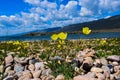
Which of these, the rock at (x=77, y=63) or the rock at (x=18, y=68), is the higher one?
the rock at (x=77, y=63)

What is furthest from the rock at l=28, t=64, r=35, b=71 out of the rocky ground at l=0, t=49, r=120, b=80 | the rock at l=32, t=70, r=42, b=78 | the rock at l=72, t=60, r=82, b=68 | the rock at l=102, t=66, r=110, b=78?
the rock at l=102, t=66, r=110, b=78

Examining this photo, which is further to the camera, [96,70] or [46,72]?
[46,72]

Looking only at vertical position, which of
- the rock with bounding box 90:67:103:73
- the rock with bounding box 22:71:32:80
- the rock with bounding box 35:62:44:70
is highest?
the rock with bounding box 35:62:44:70

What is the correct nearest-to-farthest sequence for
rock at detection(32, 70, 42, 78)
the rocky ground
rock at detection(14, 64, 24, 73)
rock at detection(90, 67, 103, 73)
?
1. the rocky ground
2. rock at detection(90, 67, 103, 73)
3. rock at detection(32, 70, 42, 78)
4. rock at detection(14, 64, 24, 73)

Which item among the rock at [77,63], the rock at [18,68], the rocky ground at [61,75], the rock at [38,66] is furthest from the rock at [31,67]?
the rock at [77,63]

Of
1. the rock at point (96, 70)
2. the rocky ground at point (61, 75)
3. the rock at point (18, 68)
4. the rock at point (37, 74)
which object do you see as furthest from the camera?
the rock at point (18, 68)

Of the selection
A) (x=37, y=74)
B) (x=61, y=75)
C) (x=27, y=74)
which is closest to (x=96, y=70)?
(x=61, y=75)

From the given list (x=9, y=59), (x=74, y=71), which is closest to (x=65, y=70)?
(x=74, y=71)

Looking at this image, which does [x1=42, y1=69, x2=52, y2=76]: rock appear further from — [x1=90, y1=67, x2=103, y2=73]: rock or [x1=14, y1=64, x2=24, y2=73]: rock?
[x1=90, y1=67, x2=103, y2=73]: rock

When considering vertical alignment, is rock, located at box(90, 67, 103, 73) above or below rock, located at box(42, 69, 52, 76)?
above

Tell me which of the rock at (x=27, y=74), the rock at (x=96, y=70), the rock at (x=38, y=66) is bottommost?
the rock at (x=27, y=74)

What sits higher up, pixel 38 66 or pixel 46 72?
pixel 38 66

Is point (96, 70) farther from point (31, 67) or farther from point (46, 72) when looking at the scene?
point (31, 67)

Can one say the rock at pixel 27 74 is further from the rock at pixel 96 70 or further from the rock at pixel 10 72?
the rock at pixel 96 70
